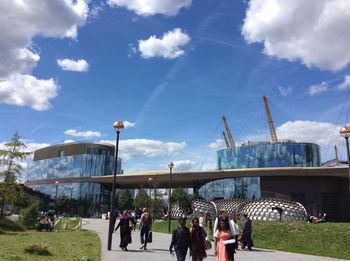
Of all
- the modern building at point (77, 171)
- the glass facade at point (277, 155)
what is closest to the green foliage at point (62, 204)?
the modern building at point (77, 171)

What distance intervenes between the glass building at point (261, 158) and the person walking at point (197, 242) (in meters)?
60.2

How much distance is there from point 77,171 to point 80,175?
1.41 meters

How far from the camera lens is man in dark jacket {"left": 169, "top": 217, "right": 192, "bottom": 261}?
10562 millimetres

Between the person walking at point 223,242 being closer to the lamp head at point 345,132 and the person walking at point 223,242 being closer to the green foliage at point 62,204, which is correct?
the lamp head at point 345,132

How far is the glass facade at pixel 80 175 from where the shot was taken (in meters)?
90.5

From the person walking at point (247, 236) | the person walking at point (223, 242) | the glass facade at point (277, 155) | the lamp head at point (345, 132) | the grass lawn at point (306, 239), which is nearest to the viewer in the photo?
the person walking at point (223, 242)

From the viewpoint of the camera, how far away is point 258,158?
83.7m

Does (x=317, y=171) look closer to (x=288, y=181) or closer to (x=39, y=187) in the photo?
(x=288, y=181)

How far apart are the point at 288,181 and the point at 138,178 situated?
27575 mm

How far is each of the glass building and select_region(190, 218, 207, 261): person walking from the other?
60.2 metres

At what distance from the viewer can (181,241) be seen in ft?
34.9

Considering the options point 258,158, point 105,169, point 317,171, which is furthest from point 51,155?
point 317,171

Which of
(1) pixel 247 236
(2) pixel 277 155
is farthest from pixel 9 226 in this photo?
(2) pixel 277 155

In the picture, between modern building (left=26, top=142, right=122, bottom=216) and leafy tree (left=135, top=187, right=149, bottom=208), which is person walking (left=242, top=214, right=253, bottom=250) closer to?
leafy tree (left=135, top=187, right=149, bottom=208)
